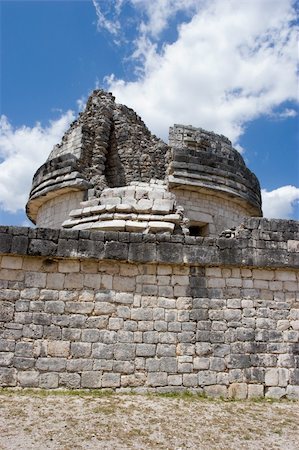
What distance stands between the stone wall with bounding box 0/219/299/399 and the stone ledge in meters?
0.02

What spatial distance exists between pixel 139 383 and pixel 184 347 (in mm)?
1033

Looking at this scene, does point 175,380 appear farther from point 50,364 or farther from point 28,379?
point 28,379

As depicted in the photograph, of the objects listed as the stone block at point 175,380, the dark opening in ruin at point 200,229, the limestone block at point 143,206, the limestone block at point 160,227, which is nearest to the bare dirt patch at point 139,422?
the stone block at point 175,380

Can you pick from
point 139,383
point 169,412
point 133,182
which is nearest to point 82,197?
point 133,182

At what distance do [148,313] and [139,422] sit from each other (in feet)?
7.12

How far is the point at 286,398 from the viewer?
7.74 metres

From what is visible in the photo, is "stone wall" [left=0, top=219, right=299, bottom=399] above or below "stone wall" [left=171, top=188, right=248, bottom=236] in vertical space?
below

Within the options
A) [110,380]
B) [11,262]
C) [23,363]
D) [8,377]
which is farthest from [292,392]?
[11,262]

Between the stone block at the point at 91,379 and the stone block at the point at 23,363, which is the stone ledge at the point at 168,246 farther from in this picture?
the stone block at the point at 91,379

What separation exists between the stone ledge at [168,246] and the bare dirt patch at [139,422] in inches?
97.3

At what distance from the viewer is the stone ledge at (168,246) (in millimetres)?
7875

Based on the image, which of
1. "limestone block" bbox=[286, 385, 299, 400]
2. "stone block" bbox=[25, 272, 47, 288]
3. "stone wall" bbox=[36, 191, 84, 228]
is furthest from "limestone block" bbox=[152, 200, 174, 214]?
"limestone block" bbox=[286, 385, 299, 400]

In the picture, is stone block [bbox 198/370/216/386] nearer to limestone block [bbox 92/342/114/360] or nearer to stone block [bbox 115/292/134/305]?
limestone block [bbox 92/342/114/360]

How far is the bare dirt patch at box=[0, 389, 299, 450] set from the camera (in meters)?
5.34
